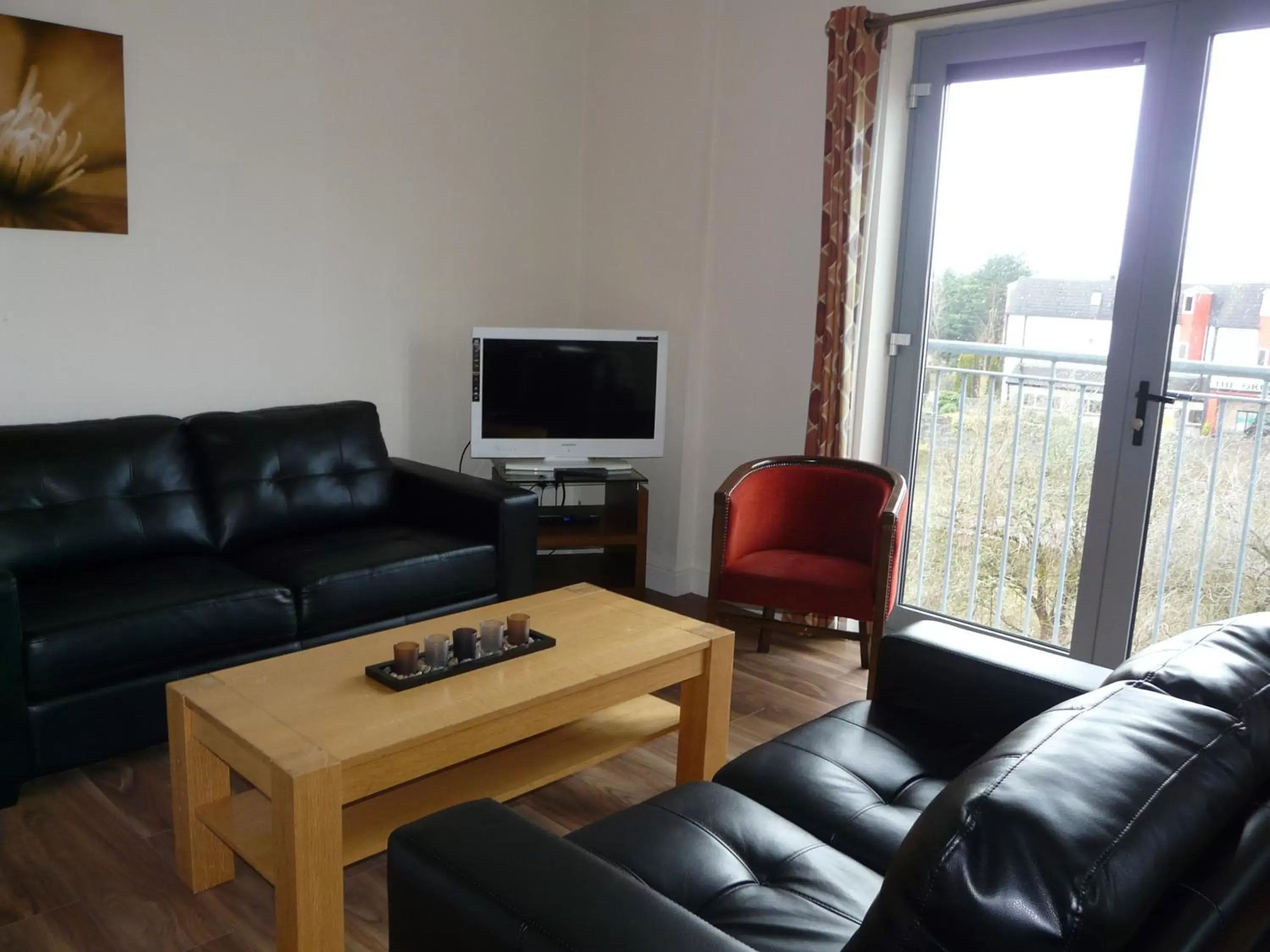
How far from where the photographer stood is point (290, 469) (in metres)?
3.76

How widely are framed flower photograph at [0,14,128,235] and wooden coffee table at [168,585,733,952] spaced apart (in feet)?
6.30

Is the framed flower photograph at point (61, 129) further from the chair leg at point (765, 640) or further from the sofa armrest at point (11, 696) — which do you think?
the chair leg at point (765, 640)

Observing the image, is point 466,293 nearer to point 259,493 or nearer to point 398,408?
point 398,408

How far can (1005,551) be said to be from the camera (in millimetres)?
4109

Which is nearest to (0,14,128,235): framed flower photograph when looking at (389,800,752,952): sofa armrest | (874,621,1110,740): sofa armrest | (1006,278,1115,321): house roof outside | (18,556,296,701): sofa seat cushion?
(18,556,296,701): sofa seat cushion

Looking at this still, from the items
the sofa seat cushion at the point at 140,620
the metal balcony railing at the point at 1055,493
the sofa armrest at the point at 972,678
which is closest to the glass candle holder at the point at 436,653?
the sofa seat cushion at the point at 140,620

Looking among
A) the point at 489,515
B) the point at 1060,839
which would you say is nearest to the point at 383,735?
the point at 1060,839

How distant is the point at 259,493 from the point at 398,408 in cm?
97

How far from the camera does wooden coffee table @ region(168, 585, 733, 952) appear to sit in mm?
1985

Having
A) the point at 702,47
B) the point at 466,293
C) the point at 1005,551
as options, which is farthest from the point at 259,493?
the point at 1005,551

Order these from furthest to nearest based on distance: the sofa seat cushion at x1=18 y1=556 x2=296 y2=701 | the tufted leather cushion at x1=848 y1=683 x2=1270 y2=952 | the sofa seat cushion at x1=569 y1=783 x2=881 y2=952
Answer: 1. the sofa seat cushion at x1=18 y1=556 x2=296 y2=701
2. the sofa seat cushion at x1=569 y1=783 x2=881 y2=952
3. the tufted leather cushion at x1=848 y1=683 x2=1270 y2=952

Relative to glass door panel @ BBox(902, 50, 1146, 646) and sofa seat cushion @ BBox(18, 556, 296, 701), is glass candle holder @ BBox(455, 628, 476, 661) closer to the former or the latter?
sofa seat cushion @ BBox(18, 556, 296, 701)

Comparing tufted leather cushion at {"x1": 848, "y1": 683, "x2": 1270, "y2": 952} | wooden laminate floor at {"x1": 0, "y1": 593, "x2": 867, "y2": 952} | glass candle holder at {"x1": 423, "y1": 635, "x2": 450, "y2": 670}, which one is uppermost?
tufted leather cushion at {"x1": 848, "y1": 683, "x2": 1270, "y2": 952}

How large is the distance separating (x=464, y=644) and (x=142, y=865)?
0.92 m
